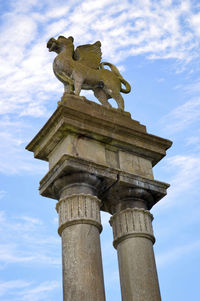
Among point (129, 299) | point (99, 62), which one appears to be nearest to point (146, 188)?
point (129, 299)

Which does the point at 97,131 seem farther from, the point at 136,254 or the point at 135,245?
the point at 136,254

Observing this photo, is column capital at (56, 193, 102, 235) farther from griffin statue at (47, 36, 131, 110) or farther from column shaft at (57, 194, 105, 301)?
griffin statue at (47, 36, 131, 110)

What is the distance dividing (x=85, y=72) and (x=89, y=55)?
0.97m

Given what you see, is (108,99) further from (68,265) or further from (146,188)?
(68,265)

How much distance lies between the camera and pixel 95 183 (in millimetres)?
14250

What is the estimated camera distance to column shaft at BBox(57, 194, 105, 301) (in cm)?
1230

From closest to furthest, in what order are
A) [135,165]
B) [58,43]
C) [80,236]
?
[80,236] < [135,165] < [58,43]

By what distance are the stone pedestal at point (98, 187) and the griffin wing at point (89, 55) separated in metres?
2.00

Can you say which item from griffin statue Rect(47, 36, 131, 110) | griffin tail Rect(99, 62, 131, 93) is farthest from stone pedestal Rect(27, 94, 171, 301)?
griffin tail Rect(99, 62, 131, 93)

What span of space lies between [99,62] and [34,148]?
387 centimetres

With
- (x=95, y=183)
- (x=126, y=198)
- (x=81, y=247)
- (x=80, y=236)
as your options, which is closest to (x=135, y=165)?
(x=126, y=198)

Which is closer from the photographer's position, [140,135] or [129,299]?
[129,299]

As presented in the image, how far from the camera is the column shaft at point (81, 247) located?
12305 millimetres

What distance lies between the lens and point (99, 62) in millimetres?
17562
